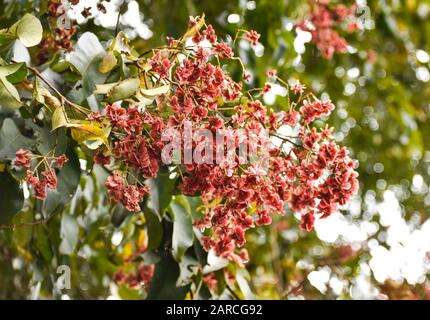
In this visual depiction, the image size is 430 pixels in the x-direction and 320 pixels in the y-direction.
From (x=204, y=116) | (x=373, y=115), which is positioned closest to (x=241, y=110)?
(x=204, y=116)

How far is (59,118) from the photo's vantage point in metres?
0.81

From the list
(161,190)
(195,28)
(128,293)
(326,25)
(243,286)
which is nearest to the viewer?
(195,28)

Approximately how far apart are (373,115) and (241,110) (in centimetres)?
171

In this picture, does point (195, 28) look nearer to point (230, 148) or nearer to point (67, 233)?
point (230, 148)

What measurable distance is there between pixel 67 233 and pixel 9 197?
1.11 ft

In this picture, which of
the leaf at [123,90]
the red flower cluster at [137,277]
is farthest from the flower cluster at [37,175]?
the red flower cluster at [137,277]

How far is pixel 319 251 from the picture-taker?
106 inches

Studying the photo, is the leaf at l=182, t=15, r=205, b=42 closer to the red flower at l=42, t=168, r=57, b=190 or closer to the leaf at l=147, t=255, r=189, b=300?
the red flower at l=42, t=168, r=57, b=190

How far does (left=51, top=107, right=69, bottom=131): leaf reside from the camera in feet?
2.64

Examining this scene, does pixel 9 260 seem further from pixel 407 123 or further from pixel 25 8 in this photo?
pixel 407 123

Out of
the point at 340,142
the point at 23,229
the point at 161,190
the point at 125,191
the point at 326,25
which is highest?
the point at 125,191


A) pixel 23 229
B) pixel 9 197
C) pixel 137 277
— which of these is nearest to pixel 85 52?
pixel 9 197

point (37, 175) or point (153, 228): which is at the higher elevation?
point (37, 175)

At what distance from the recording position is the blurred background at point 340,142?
5.04ft
